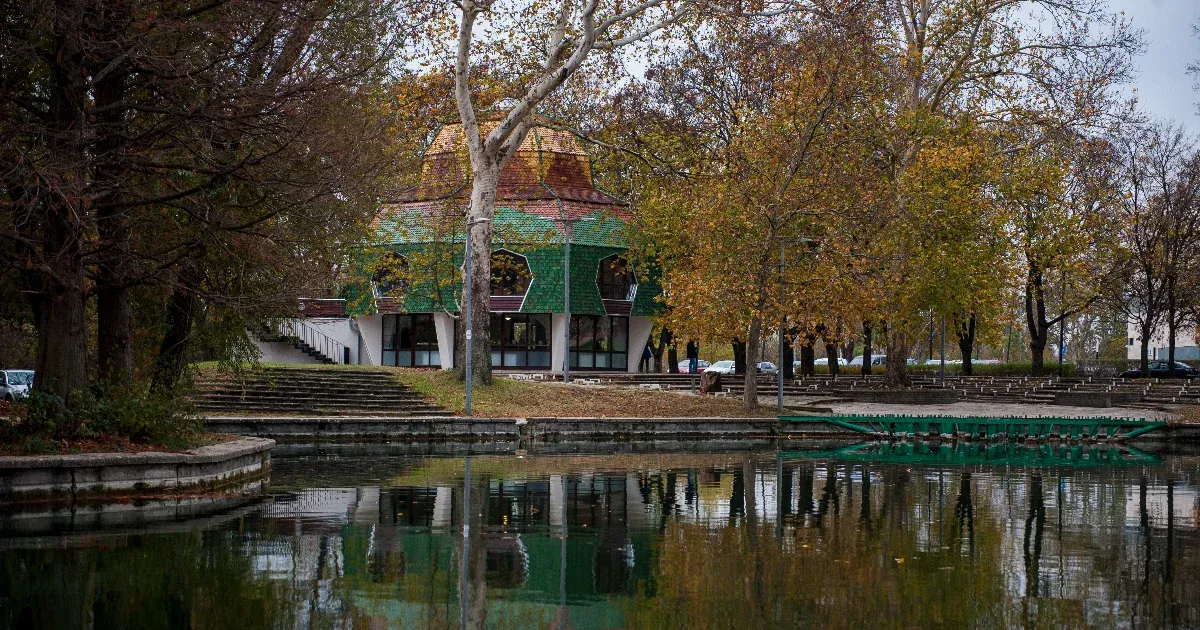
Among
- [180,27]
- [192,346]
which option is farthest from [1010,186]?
[180,27]

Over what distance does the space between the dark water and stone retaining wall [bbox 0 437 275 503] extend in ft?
3.52

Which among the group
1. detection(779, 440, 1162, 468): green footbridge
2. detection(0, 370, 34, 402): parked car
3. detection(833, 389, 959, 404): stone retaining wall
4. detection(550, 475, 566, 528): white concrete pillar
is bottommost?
detection(779, 440, 1162, 468): green footbridge

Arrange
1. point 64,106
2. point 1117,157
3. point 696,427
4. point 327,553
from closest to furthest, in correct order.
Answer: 1. point 327,553
2. point 64,106
3. point 696,427
4. point 1117,157

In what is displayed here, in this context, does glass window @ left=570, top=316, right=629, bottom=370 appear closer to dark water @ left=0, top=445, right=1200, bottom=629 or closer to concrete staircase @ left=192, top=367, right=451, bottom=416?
concrete staircase @ left=192, top=367, right=451, bottom=416

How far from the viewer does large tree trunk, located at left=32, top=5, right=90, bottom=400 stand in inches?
595

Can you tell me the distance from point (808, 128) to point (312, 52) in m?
20.5

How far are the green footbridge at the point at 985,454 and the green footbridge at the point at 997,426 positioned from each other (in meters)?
0.51

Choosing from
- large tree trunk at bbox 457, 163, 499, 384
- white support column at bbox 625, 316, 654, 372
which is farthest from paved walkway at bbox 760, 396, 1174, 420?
white support column at bbox 625, 316, 654, 372

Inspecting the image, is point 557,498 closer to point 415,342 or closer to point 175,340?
point 175,340

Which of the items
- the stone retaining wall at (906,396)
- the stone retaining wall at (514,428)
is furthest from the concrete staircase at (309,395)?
the stone retaining wall at (906,396)

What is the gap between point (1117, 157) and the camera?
53.5 metres

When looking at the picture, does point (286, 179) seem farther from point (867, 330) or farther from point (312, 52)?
point (867, 330)

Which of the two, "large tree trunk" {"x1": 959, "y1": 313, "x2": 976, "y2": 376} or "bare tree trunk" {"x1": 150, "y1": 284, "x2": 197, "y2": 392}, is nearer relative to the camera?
"bare tree trunk" {"x1": 150, "y1": 284, "x2": 197, "y2": 392}

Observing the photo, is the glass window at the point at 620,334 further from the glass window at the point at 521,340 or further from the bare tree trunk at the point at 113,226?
the bare tree trunk at the point at 113,226
